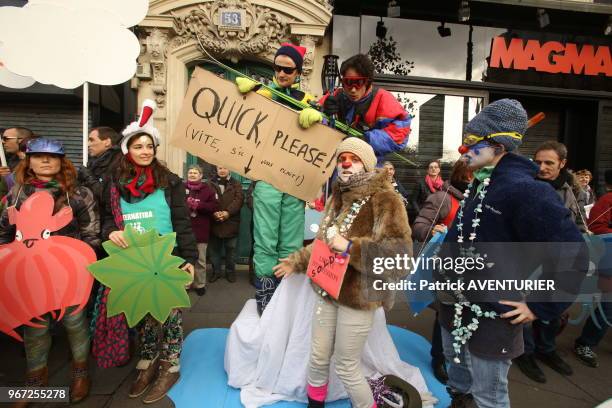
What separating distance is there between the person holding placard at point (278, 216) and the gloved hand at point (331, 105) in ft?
0.60

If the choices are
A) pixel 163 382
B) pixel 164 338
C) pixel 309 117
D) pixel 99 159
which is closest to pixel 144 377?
pixel 163 382

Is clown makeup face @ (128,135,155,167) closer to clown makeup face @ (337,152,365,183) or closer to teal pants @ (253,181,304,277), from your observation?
teal pants @ (253,181,304,277)

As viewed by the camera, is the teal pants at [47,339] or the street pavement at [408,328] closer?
the teal pants at [47,339]

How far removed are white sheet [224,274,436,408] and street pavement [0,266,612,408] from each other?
52cm

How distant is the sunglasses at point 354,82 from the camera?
2.39 metres

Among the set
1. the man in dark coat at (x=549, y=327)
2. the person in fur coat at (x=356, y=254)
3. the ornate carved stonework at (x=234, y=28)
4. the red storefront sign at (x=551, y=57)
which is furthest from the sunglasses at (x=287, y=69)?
the red storefront sign at (x=551, y=57)

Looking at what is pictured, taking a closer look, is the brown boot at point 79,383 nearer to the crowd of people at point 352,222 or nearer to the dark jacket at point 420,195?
the crowd of people at point 352,222

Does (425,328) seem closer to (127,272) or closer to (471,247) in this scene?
(471,247)

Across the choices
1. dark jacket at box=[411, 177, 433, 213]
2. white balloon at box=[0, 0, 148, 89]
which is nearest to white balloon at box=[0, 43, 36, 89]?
white balloon at box=[0, 0, 148, 89]

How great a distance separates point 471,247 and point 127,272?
1814 millimetres

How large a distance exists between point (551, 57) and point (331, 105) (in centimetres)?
649

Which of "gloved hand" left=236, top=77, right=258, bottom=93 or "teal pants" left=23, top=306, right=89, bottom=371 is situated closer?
"teal pants" left=23, top=306, right=89, bottom=371

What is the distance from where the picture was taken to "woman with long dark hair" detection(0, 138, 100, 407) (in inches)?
85.7

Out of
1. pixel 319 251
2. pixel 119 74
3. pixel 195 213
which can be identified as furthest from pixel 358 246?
pixel 195 213
